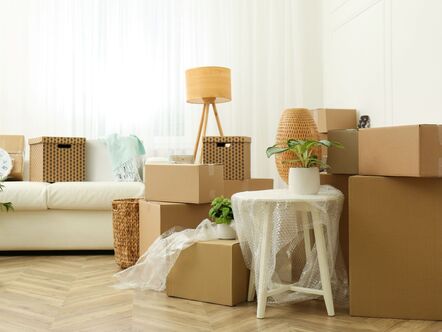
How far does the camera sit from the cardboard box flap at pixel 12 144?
3553 mm

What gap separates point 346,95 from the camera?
400 cm

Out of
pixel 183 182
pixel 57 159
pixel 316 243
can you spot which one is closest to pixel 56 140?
pixel 57 159

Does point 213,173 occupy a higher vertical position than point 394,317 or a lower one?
higher

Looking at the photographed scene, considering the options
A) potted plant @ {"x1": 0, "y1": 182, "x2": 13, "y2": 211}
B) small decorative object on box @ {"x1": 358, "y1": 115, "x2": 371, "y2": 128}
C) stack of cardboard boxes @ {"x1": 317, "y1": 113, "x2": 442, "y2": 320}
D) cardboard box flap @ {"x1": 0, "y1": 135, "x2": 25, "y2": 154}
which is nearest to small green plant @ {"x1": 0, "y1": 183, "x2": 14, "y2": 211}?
potted plant @ {"x1": 0, "y1": 182, "x2": 13, "y2": 211}

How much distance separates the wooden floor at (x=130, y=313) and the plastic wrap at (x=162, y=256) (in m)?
0.07

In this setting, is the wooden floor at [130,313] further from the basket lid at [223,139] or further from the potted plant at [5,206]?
the basket lid at [223,139]

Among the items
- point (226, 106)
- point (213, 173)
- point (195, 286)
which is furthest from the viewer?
point (226, 106)

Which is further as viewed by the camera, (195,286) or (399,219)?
(195,286)

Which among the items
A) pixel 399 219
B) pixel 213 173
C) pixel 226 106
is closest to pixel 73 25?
pixel 226 106

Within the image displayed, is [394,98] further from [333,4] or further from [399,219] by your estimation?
[399,219]

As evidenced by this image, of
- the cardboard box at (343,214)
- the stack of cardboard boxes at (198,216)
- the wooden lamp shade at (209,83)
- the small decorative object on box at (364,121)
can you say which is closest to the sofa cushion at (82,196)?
the stack of cardboard boxes at (198,216)

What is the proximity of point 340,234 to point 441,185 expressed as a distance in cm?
53

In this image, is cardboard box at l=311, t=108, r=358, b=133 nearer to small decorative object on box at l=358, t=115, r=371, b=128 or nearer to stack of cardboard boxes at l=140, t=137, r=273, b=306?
small decorative object on box at l=358, t=115, r=371, b=128

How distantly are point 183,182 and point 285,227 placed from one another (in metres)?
0.66
